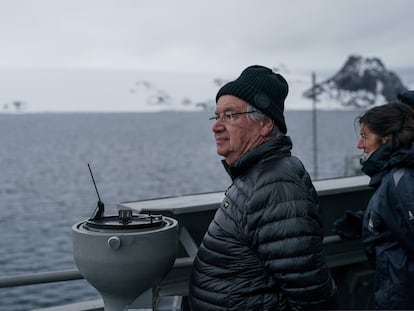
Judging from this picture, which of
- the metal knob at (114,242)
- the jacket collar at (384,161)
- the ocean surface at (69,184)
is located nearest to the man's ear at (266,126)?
the metal knob at (114,242)

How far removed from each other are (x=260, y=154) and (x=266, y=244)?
37 cm

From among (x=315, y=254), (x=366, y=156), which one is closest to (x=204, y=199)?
(x=366, y=156)

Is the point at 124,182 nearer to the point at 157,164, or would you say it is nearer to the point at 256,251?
the point at 157,164

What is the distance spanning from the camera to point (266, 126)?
2.25 m

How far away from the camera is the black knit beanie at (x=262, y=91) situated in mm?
2207

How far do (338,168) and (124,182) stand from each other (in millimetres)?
24653

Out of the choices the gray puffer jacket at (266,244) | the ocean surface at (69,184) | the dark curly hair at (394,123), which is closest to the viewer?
the gray puffer jacket at (266,244)

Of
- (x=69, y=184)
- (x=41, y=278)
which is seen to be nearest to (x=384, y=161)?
(x=41, y=278)

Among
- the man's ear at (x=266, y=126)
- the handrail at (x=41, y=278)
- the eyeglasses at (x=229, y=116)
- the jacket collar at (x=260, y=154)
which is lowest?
the handrail at (x=41, y=278)

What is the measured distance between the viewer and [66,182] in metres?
58.6

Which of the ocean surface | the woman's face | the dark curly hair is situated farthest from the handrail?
the dark curly hair

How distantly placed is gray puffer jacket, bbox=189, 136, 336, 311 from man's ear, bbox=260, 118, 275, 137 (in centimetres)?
6

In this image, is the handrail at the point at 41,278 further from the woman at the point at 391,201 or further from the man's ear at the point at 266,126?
the man's ear at the point at 266,126

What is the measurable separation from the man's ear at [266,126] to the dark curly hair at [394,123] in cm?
87
